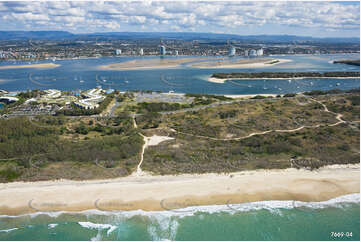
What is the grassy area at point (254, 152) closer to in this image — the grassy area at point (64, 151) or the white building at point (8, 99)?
the grassy area at point (64, 151)

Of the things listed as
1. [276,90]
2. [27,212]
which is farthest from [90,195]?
[276,90]

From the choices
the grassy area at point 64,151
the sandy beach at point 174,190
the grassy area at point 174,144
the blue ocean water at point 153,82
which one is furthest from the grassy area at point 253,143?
the blue ocean water at point 153,82

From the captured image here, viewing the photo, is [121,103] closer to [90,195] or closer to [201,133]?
[201,133]

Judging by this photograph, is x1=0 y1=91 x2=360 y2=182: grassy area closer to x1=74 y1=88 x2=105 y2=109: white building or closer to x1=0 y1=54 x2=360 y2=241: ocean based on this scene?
x1=0 y1=54 x2=360 y2=241: ocean

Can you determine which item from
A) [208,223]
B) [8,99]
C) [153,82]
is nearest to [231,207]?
[208,223]

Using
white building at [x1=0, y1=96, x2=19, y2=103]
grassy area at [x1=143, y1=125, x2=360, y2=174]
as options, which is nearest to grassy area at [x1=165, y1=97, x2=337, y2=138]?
grassy area at [x1=143, y1=125, x2=360, y2=174]

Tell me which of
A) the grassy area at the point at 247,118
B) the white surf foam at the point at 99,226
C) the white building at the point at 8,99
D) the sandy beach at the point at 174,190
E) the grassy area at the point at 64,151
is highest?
the grassy area at the point at 247,118
